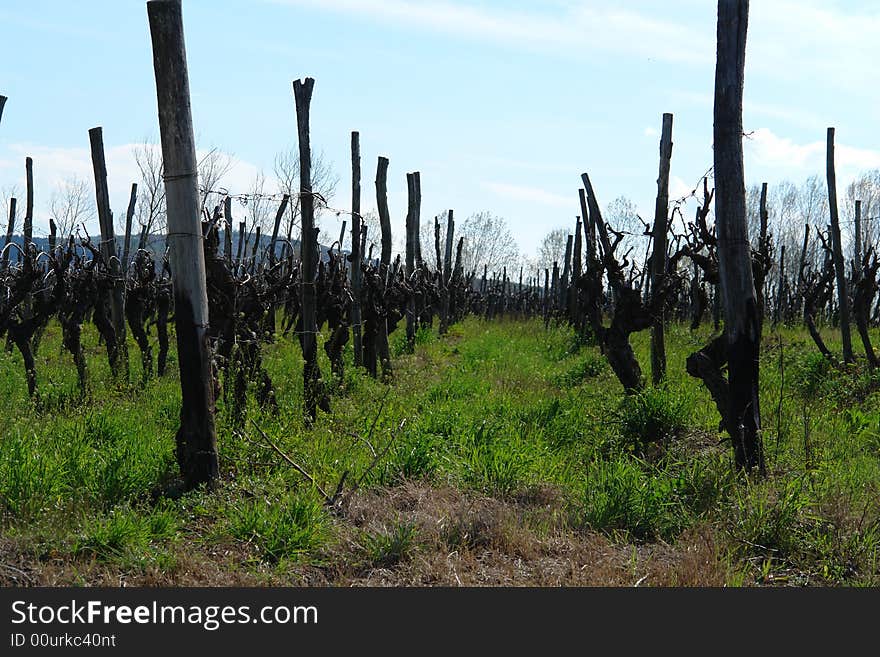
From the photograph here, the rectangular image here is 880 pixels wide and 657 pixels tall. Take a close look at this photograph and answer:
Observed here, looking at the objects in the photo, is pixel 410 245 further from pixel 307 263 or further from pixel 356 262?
pixel 307 263

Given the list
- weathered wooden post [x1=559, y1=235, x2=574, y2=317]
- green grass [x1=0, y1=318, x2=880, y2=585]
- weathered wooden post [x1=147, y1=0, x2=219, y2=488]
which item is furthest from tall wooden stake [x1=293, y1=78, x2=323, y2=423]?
weathered wooden post [x1=559, y1=235, x2=574, y2=317]

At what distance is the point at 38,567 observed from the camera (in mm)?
4074

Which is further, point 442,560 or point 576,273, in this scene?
point 576,273

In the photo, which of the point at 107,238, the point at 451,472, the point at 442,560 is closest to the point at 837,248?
the point at 451,472

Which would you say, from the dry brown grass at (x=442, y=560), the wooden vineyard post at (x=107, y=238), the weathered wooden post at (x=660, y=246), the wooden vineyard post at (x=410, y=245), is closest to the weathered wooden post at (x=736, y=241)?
the dry brown grass at (x=442, y=560)

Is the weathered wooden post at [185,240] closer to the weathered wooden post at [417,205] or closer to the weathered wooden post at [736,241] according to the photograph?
the weathered wooden post at [736,241]

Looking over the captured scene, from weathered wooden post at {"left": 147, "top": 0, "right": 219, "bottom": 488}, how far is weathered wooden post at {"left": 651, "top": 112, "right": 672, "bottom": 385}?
5.63m

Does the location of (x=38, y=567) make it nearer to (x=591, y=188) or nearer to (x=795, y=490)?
(x=795, y=490)

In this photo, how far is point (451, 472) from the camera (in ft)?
18.9

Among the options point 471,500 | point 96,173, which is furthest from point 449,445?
point 96,173

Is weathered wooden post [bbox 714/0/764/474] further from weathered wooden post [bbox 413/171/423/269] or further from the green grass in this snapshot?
weathered wooden post [bbox 413/171/423/269]

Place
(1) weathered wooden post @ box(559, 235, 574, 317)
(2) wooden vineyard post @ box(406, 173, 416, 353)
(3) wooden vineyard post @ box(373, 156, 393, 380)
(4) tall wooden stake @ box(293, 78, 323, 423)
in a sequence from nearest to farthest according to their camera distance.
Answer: (4) tall wooden stake @ box(293, 78, 323, 423) → (3) wooden vineyard post @ box(373, 156, 393, 380) → (2) wooden vineyard post @ box(406, 173, 416, 353) → (1) weathered wooden post @ box(559, 235, 574, 317)

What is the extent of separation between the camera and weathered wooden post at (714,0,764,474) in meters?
5.82

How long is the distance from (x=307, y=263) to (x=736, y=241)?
4068 mm
